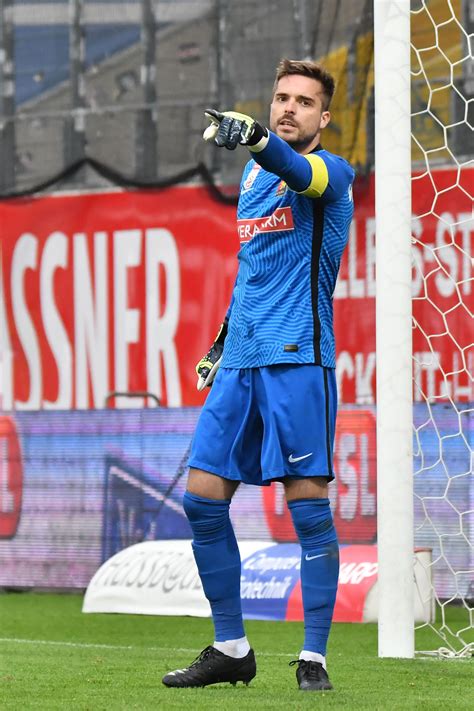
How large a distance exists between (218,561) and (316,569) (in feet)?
0.86

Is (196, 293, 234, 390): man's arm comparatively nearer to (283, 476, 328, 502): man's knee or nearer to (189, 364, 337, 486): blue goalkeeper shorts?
(189, 364, 337, 486): blue goalkeeper shorts

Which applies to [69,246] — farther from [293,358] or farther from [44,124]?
[293,358]

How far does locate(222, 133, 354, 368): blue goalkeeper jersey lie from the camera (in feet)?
13.6

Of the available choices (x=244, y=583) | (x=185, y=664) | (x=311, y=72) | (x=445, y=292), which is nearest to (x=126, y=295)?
(x=445, y=292)

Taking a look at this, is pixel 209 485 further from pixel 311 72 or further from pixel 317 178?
pixel 311 72

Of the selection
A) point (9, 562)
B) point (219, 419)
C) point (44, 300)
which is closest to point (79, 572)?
point (9, 562)

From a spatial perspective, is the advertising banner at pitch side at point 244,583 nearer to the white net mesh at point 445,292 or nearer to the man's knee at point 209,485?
the white net mesh at point 445,292

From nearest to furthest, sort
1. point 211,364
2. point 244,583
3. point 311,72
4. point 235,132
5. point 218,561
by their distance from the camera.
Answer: point 235,132 → point 218,561 → point 311,72 → point 211,364 → point 244,583

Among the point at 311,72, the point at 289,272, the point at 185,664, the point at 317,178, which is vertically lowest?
the point at 185,664

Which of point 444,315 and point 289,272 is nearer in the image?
point 289,272

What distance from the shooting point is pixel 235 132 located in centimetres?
384

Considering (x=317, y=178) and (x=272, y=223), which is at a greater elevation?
(x=317, y=178)

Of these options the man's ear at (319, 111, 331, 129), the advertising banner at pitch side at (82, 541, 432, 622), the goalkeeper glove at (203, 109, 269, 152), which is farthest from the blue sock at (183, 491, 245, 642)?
the advertising banner at pitch side at (82, 541, 432, 622)

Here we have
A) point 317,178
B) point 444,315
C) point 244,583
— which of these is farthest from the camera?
point 444,315
